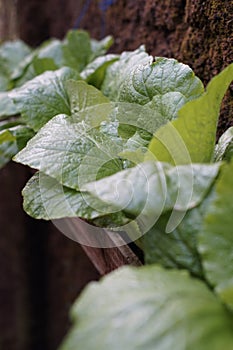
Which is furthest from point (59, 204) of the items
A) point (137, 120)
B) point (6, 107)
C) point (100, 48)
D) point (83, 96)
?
point (100, 48)

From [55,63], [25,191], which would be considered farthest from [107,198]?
[55,63]

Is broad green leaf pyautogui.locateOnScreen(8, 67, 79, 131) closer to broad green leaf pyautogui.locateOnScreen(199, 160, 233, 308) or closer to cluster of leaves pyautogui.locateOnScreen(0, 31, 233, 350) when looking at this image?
cluster of leaves pyautogui.locateOnScreen(0, 31, 233, 350)

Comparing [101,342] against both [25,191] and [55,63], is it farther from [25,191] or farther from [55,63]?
[55,63]

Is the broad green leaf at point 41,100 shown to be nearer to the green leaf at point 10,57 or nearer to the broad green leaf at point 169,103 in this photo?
the broad green leaf at point 169,103

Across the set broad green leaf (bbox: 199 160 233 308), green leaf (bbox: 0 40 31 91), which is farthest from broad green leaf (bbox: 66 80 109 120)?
green leaf (bbox: 0 40 31 91)

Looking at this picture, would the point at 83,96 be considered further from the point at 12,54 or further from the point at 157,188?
the point at 12,54
